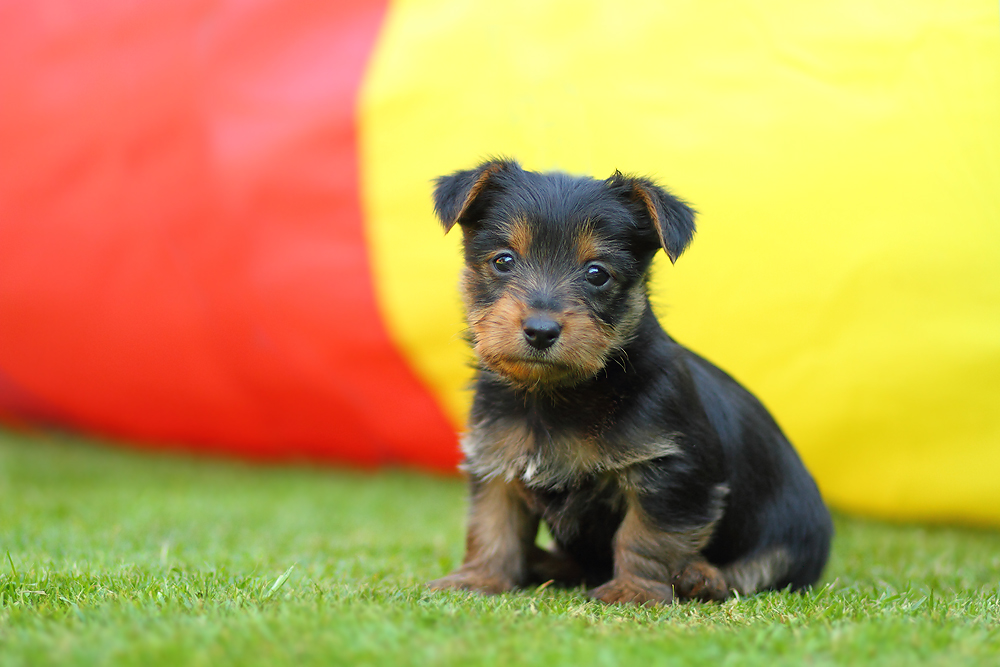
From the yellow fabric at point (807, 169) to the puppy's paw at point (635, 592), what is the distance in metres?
1.56

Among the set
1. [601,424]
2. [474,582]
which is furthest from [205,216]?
[601,424]

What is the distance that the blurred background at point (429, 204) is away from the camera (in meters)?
4.75

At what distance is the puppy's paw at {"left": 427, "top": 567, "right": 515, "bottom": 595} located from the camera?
3.47 m

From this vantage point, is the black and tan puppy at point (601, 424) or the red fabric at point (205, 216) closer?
the black and tan puppy at point (601, 424)

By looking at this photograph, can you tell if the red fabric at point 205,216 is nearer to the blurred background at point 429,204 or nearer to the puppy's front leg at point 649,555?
the blurred background at point 429,204

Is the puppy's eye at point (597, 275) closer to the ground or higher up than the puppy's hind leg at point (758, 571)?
higher up

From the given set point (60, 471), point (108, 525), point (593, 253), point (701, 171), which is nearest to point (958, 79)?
point (701, 171)

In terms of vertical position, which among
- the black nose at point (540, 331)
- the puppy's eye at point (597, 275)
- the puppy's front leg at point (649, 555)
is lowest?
the puppy's front leg at point (649, 555)

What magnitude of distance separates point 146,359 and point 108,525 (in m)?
1.75

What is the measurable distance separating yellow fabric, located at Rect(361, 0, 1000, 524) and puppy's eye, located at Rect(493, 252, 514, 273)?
1171 mm

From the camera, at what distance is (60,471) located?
6801mm

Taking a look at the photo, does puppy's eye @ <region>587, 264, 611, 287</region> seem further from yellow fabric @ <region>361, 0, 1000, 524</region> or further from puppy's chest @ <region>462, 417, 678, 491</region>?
yellow fabric @ <region>361, 0, 1000, 524</region>

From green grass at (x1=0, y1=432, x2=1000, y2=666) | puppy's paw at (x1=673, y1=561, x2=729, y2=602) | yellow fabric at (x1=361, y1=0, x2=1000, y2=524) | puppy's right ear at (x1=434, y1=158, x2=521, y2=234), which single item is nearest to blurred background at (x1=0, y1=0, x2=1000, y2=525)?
A: yellow fabric at (x1=361, y1=0, x2=1000, y2=524)

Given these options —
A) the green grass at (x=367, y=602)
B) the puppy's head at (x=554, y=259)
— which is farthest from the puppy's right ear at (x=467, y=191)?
the green grass at (x=367, y=602)
